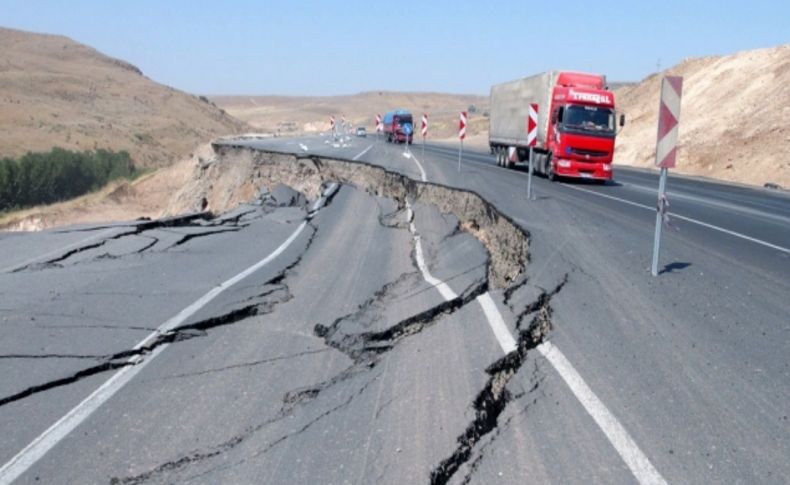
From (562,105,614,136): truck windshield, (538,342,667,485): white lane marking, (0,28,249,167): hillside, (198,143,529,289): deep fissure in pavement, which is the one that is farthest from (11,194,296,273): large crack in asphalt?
(0,28,249,167): hillside

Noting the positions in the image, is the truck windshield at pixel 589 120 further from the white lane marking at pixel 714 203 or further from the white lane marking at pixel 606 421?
the white lane marking at pixel 606 421

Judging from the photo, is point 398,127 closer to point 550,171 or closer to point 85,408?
point 550,171

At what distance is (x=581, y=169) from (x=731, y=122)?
75.7 feet

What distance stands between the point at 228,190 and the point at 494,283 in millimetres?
23423

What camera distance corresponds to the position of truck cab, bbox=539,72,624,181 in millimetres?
27438

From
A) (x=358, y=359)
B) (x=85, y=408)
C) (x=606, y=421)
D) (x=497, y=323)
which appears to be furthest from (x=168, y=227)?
(x=606, y=421)

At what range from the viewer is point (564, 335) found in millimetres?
7980

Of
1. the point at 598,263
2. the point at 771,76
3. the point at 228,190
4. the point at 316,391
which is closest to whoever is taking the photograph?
the point at 316,391

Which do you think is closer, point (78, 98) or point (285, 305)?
point (285, 305)

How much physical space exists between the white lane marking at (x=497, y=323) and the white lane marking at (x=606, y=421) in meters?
0.29

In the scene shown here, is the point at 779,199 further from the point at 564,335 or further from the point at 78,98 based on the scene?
the point at 78,98

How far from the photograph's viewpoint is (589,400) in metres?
→ 6.16

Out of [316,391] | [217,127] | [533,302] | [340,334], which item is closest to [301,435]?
[316,391]

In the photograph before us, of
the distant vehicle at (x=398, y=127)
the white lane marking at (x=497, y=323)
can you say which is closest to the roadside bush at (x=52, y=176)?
the distant vehicle at (x=398, y=127)
